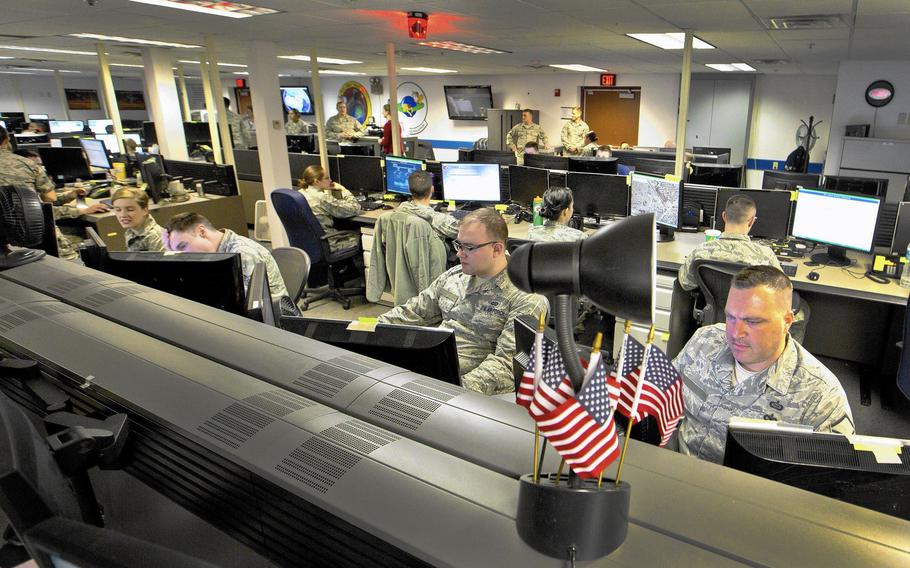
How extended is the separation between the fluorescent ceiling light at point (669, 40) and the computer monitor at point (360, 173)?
9.29ft

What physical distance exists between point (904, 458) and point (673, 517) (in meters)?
0.49

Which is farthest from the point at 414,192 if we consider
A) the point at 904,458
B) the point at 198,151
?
the point at 198,151

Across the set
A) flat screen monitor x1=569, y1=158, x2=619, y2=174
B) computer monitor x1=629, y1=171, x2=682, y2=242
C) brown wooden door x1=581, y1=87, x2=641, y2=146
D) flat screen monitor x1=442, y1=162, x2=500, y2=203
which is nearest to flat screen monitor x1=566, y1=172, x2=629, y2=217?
computer monitor x1=629, y1=171, x2=682, y2=242

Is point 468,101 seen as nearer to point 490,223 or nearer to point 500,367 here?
point 490,223

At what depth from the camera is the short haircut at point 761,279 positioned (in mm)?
1680

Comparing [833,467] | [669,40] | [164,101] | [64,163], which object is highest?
[669,40]

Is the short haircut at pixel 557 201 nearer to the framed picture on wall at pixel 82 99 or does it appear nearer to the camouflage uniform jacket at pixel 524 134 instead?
the camouflage uniform jacket at pixel 524 134

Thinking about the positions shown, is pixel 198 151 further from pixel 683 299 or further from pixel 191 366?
pixel 191 366

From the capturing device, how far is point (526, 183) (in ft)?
16.3

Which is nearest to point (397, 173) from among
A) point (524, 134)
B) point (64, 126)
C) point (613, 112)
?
point (524, 134)

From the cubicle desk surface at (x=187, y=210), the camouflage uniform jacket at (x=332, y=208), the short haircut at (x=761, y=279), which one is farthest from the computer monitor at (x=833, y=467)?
the cubicle desk surface at (x=187, y=210)

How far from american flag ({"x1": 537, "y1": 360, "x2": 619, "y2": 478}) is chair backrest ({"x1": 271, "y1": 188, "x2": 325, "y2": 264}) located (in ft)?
13.3

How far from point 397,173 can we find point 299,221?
1.40m

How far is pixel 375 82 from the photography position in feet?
47.1
